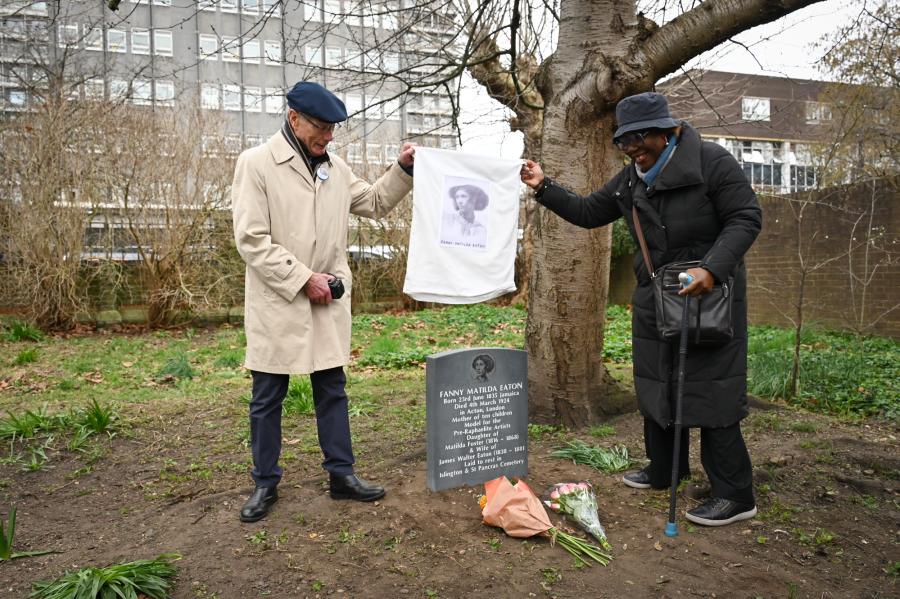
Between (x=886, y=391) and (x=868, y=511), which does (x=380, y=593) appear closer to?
(x=868, y=511)

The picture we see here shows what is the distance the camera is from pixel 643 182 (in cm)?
364

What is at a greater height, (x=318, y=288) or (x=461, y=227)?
(x=461, y=227)

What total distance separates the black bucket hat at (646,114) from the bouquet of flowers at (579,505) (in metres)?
1.85

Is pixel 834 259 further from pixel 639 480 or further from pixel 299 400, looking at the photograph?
pixel 299 400

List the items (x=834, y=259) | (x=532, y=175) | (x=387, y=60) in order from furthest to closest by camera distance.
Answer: (x=387, y=60), (x=834, y=259), (x=532, y=175)

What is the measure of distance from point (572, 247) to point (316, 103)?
7.62 feet

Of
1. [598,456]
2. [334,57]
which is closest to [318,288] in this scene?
[598,456]

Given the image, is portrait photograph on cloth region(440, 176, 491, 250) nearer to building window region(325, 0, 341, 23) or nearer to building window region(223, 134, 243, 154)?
building window region(325, 0, 341, 23)

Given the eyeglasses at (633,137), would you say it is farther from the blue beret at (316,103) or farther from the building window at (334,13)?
the building window at (334,13)

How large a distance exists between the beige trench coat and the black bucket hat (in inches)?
62.6

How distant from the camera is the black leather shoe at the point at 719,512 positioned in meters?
3.56

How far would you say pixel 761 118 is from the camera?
10625mm

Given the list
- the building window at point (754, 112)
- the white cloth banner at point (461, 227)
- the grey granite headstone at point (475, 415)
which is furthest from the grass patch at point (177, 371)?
the building window at point (754, 112)

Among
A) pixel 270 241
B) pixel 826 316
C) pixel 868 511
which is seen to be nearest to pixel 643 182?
pixel 270 241
